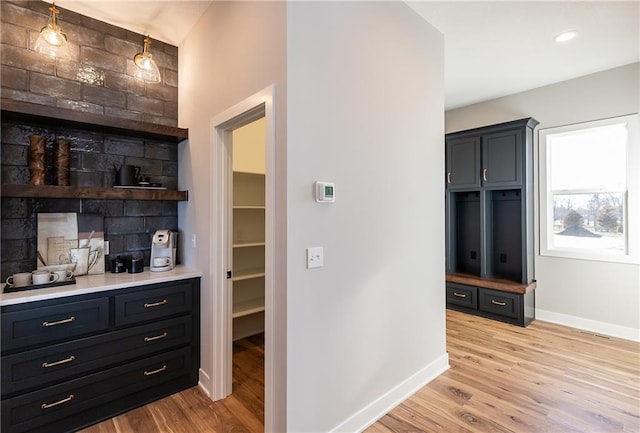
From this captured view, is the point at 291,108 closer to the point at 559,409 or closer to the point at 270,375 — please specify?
the point at 270,375

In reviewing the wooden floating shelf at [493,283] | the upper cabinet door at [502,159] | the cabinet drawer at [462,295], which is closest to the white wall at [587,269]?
the wooden floating shelf at [493,283]

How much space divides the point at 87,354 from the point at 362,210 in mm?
2043

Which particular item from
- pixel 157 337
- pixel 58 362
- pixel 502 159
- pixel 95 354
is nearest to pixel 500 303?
pixel 502 159

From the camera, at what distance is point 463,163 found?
4.27 meters

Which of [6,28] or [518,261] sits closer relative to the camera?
[6,28]

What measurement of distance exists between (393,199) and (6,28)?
3.08 meters

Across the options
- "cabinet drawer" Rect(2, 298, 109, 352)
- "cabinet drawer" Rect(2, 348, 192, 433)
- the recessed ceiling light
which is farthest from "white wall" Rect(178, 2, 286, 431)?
the recessed ceiling light

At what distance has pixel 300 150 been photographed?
5.44ft

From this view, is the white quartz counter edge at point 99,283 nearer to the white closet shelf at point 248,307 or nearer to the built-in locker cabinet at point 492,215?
the white closet shelf at point 248,307

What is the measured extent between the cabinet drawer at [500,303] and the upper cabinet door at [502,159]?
137 cm

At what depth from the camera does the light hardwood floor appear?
2.00m

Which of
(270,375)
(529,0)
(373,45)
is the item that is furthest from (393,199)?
(529,0)

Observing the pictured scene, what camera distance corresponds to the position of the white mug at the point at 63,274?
218 cm

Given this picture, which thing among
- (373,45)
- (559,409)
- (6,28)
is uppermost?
(6,28)
